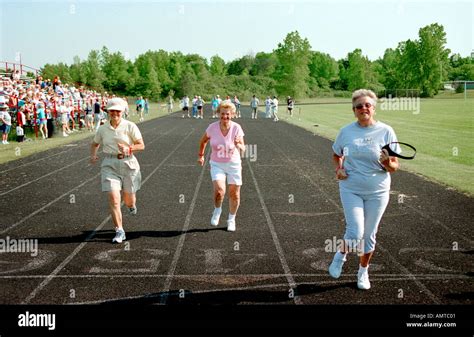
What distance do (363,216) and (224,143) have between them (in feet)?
9.84

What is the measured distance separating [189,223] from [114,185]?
1.72m

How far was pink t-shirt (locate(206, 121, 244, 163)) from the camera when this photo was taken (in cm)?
782

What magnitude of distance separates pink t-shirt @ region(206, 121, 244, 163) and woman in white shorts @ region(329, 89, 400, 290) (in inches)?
104

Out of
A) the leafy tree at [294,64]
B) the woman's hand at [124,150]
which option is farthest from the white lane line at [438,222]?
the leafy tree at [294,64]

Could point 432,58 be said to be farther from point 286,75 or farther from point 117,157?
point 117,157

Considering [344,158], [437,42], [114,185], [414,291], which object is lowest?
[414,291]

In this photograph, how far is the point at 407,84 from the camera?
349 ft

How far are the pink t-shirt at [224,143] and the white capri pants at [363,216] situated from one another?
2.80m

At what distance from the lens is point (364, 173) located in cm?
532

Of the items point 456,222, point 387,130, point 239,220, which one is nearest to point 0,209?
point 239,220

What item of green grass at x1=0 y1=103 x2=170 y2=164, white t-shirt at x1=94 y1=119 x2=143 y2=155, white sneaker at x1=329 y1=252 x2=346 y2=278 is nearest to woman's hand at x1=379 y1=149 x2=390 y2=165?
white sneaker at x1=329 y1=252 x2=346 y2=278

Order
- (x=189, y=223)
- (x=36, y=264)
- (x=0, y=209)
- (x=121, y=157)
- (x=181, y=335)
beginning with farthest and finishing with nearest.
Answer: (x=0, y=209)
(x=189, y=223)
(x=121, y=157)
(x=36, y=264)
(x=181, y=335)

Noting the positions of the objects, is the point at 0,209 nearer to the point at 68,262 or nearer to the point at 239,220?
the point at 68,262

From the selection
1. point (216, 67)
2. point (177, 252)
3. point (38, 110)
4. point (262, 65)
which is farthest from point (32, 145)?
point (262, 65)
